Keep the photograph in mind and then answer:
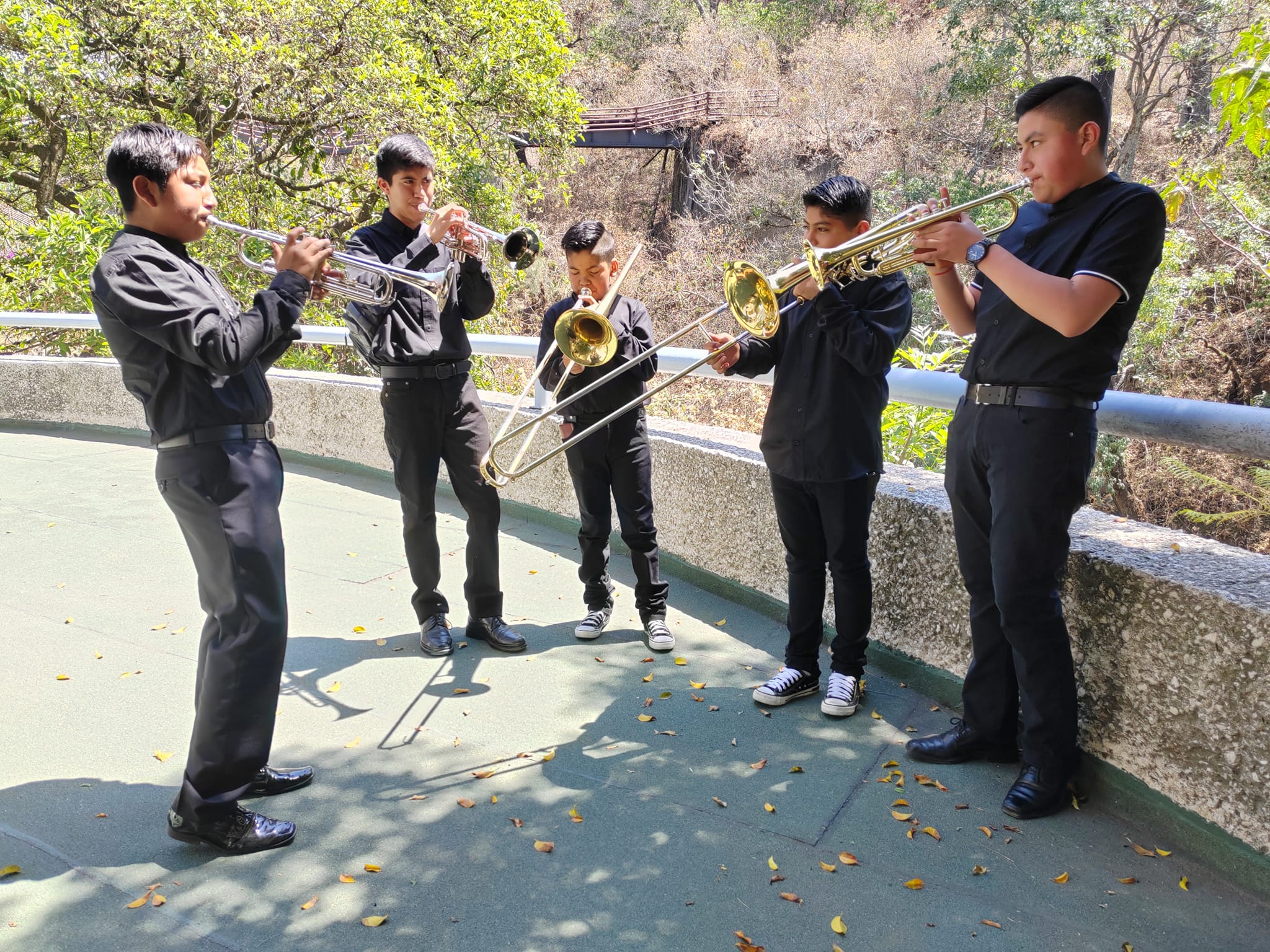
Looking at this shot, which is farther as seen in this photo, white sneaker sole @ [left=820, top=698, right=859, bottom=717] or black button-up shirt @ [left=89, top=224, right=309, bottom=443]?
white sneaker sole @ [left=820, top=698, right=859, bottom=717]

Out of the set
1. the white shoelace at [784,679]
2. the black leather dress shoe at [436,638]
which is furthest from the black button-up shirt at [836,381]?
the black leather dress shoe at [436,638]

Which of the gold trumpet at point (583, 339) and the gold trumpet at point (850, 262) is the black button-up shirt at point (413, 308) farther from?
the gold trumpet at point (850, 262)

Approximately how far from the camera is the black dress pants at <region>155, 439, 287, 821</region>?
2.73 m

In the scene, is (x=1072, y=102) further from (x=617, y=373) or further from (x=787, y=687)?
(x=787, y=687)

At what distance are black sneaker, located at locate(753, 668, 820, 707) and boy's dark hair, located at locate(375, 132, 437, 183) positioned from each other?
2.40 meters

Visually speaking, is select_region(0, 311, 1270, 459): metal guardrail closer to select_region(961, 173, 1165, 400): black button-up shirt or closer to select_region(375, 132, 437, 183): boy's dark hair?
select_region(961, 173, 1165, 400): black button-up shirt

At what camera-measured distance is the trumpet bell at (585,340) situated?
391 cm

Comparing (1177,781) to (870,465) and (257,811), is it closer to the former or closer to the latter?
(870,465)

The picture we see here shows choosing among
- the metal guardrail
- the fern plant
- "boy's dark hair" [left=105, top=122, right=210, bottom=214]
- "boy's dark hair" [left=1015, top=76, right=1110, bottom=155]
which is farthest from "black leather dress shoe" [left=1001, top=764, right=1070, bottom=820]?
the fern plant

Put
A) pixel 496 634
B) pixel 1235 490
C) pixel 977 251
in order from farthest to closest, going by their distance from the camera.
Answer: pixel 1235 490 → pixel 496 634 → pixel 977 251

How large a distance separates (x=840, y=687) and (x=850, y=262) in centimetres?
147

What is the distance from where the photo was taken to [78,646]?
3961 mm

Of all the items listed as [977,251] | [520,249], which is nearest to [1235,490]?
[977,251]

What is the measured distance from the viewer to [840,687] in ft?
11.5
